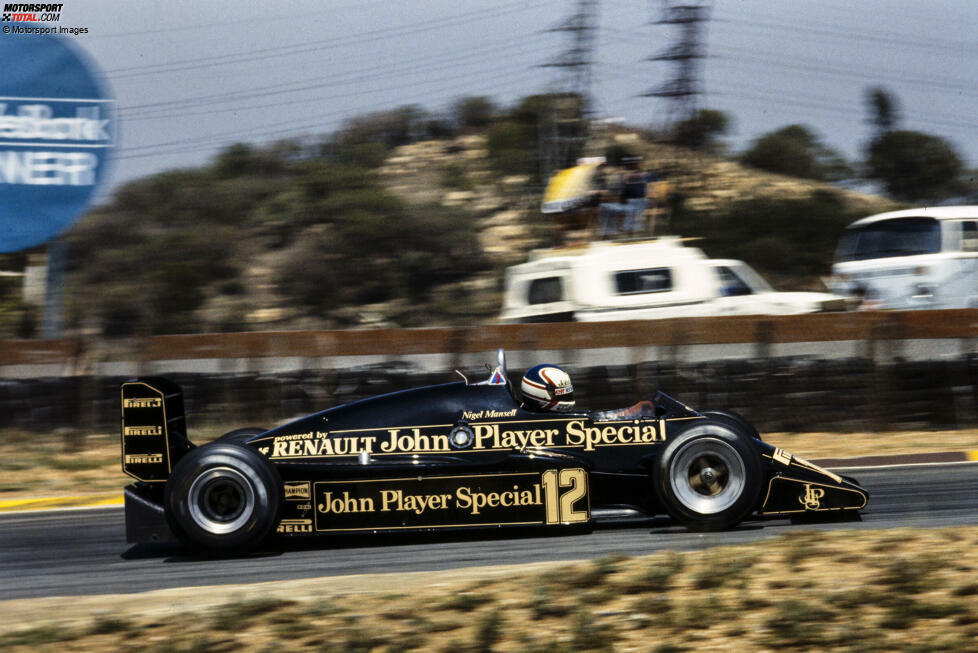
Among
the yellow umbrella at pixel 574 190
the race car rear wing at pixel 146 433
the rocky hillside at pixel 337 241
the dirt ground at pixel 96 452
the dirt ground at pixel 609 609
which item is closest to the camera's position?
the dirt ground at pixel 609 609

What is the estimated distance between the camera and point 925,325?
11.7m

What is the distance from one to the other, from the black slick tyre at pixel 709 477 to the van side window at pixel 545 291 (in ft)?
25.0

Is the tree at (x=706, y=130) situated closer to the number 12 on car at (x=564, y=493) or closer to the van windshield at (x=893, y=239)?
the van windshield at (x=893, y=239)

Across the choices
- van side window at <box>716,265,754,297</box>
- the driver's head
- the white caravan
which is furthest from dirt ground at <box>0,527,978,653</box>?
van side window at <box>716,265,754,297</box>

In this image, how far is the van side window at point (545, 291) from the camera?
45.7ft

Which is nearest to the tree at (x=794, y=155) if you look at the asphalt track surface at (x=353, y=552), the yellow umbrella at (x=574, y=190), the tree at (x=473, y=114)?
the tree at (x=473, y=114)

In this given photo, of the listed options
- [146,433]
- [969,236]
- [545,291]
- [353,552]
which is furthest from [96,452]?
[969,236]

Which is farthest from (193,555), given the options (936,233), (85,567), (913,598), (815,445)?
(936,233)

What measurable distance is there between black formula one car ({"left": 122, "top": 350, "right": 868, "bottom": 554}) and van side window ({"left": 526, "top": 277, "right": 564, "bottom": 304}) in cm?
741

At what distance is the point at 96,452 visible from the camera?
11789 mm

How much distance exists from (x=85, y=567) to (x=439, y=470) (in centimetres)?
221

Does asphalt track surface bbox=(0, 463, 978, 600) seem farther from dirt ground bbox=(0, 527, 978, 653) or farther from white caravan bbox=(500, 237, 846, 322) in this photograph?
white caravan bbox=(500, 237, 846, 322)

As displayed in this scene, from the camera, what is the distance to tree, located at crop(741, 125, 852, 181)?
38375 mm

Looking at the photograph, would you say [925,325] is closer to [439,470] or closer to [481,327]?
[481,327]
